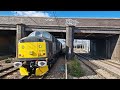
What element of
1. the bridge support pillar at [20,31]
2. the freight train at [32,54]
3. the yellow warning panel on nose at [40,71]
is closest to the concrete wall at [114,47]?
the bridge support pillar at [20,31]

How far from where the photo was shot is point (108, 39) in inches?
1448

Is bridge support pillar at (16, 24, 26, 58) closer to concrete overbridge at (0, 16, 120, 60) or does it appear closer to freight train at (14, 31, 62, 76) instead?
concrete overbridge at (0, 16, 120, 60)

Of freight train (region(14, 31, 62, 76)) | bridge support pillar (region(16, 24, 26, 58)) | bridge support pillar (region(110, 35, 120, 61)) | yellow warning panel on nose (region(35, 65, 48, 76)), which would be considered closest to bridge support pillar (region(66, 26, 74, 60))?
bridge support pillar (region(16, 24, 26, 58))

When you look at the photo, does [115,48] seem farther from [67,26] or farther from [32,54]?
[32,54]

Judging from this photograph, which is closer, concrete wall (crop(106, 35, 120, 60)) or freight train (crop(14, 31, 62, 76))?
freight train (crop(14, 31, 62, 76))

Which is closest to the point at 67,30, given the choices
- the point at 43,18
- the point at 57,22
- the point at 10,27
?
the point at 57,22

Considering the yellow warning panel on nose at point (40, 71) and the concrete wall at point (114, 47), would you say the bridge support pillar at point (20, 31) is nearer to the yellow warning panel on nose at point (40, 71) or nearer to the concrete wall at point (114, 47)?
the concrete wall at point (114, 47)

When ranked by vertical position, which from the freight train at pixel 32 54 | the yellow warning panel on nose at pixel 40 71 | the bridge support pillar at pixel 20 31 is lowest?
the yellow warning panel on nose at pixel 40 71

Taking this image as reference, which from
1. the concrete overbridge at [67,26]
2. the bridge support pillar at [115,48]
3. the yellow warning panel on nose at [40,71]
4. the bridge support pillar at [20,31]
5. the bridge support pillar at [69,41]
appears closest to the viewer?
the yellow warning panel on nose at [40,71]

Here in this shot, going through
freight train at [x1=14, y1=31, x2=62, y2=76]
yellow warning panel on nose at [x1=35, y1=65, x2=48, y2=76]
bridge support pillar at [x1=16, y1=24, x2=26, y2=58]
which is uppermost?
bridge support pillar at [x1=16, y1=24, x2=26, y2=58]
